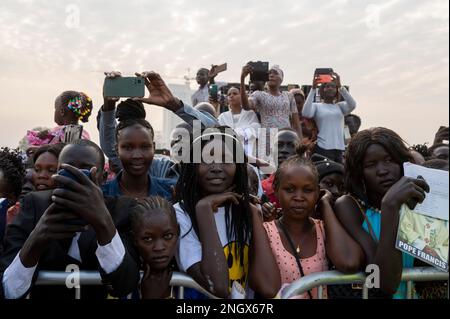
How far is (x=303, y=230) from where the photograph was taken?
2180 mm

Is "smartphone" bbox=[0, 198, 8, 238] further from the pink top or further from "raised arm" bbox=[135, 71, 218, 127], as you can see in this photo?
the pink top

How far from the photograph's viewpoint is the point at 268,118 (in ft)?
18.7

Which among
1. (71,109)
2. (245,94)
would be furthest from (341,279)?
(245,94)

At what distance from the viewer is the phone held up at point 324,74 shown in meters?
5.54

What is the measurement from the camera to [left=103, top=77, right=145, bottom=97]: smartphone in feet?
9.26

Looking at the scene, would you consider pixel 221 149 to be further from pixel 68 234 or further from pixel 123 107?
pixel 123 107

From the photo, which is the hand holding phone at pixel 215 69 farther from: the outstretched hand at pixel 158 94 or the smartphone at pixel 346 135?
the outstretched hand at pixel 158 94

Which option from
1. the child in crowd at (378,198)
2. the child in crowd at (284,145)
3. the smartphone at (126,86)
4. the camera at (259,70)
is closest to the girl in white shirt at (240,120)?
the camera at (259,70)

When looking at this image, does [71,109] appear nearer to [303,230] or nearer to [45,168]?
[45,168]

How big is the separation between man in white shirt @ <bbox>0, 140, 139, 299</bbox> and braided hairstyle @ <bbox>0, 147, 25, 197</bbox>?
1.43m

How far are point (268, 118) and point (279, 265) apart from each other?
151 inches

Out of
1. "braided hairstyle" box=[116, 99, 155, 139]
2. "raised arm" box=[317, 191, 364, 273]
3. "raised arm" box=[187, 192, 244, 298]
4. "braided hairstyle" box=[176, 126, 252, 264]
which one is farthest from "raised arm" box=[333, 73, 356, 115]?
"raised arm" box=[187, 192, 244, 298]
